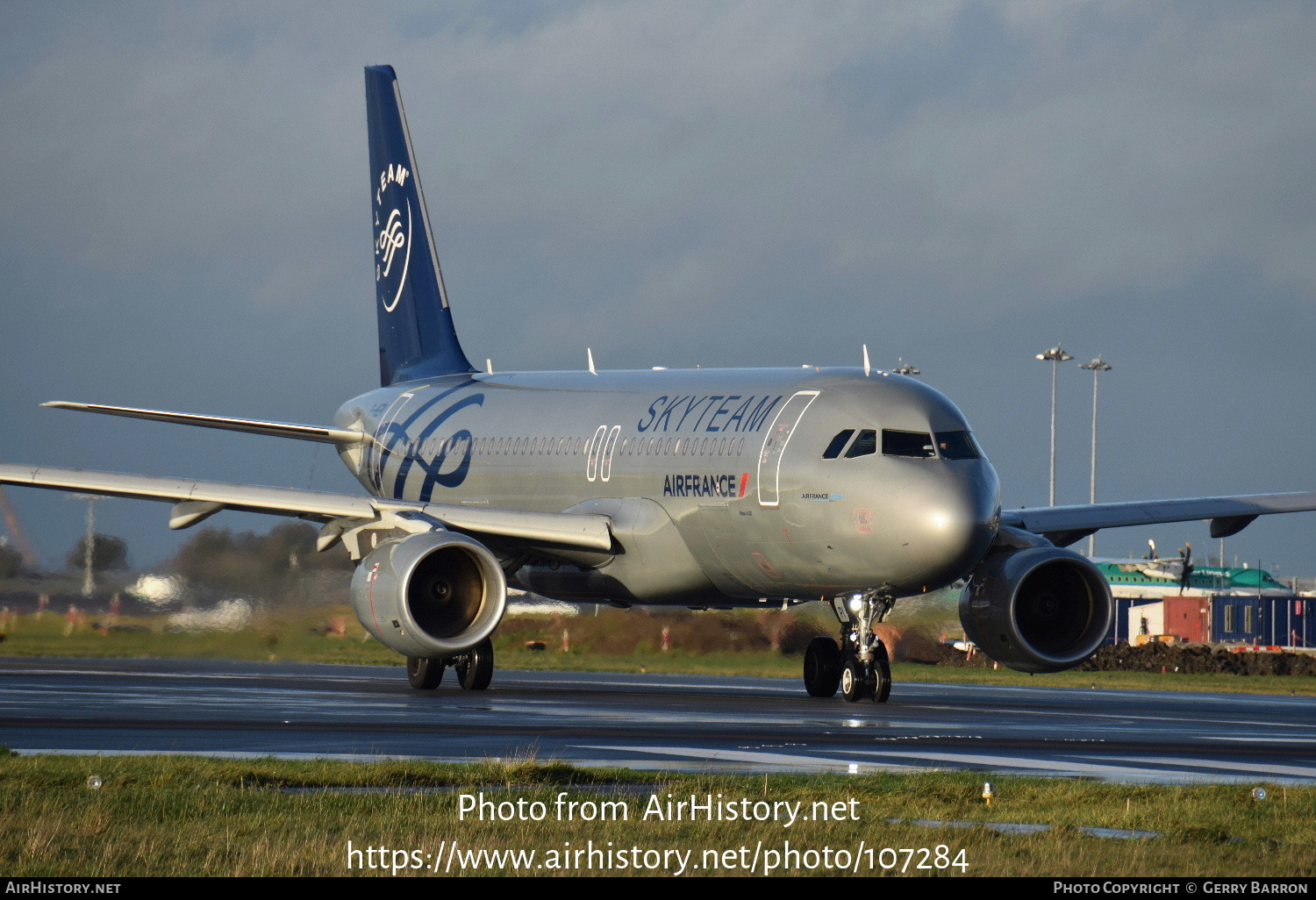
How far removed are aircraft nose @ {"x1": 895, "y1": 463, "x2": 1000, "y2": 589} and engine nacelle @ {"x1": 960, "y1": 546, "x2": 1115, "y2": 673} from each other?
93.6 inches

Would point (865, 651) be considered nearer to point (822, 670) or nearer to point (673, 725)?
point (822, 670)

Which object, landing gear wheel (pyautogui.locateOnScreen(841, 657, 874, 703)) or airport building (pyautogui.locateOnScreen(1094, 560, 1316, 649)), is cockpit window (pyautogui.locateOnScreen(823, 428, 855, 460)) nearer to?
landing gear wheel (pyautogui.locateOnScreen(841, 657, 874, 703))

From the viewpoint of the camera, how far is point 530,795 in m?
11.9

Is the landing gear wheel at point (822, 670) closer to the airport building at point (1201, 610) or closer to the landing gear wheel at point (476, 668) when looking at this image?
the landing gear wheel at point (476, 668)

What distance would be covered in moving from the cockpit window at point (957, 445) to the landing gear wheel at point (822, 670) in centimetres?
413

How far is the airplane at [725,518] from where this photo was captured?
23.2 metres

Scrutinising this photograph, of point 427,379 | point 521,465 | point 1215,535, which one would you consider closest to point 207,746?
point 521,465

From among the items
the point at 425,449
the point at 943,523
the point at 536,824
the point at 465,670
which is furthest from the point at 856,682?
the point at 536,824

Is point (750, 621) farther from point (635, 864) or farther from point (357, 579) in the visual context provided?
point (635, 864)

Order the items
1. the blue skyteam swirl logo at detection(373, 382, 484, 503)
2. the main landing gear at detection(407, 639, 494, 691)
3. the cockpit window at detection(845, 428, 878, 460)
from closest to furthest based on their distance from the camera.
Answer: the cockpit window at detection(845, 428, 878, 460)
the main landing gear at detection(407, 639, 494, 691)
the blue skyteam swirl logo at detection(373, 382, 484, 503)

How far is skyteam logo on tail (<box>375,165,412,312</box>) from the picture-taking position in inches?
1478

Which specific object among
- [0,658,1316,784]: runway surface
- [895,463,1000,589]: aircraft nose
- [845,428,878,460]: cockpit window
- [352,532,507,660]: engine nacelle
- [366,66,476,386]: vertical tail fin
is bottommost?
[0,658,1316,784]: runway surface

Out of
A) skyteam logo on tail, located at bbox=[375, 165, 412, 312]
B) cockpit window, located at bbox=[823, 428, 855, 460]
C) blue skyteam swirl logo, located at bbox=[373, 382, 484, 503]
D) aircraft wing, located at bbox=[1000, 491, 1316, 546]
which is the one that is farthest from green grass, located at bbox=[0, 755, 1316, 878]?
skyteam logo on tail, located at bbox=[375, 165, 412, 312]

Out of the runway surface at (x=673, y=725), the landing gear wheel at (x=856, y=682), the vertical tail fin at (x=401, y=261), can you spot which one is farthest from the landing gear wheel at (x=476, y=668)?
the vertical tail fin at (x=401, y=261)
